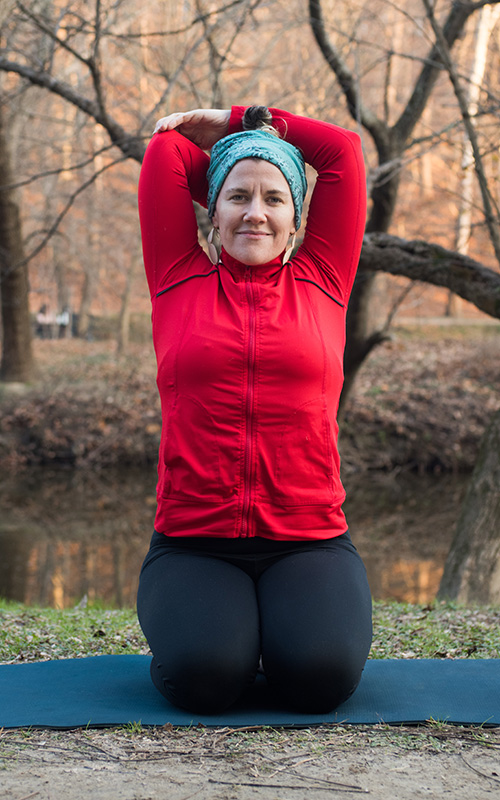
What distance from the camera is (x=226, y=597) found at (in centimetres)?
239

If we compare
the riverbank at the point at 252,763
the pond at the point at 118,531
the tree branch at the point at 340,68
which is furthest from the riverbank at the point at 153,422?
the riverbank at the point at 252,763

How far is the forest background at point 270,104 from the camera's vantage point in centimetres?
527

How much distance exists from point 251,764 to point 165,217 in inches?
66.5

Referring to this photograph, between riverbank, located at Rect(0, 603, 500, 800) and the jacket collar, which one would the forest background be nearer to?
the jacket collar

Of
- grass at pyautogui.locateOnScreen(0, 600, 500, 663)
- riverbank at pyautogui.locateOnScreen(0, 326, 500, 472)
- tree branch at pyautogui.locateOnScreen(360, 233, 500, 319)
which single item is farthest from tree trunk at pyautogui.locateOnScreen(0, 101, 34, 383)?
grass at pyautogui.locateOnScreen(0, 600, 500, 663)

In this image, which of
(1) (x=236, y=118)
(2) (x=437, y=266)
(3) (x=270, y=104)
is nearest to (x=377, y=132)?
(3) (x=270, y=104)

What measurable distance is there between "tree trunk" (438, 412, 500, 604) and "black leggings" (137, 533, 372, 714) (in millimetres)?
2737

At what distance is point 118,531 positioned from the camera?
8836mm

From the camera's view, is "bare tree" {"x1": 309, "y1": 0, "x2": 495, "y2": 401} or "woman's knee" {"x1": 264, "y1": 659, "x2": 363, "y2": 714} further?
"bare tree" {"x1": 309, "y1": 0, "x2": 495, "y2": 401}

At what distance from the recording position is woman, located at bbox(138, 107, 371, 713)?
2338mm

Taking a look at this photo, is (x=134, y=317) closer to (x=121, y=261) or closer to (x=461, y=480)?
(x=121, y=261)

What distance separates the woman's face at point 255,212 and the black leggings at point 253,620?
92cm

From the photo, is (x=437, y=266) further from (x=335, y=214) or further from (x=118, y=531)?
(x=118, y=531)

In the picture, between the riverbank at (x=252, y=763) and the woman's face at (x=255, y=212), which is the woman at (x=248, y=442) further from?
the riverbank at (x=252, y=763)
